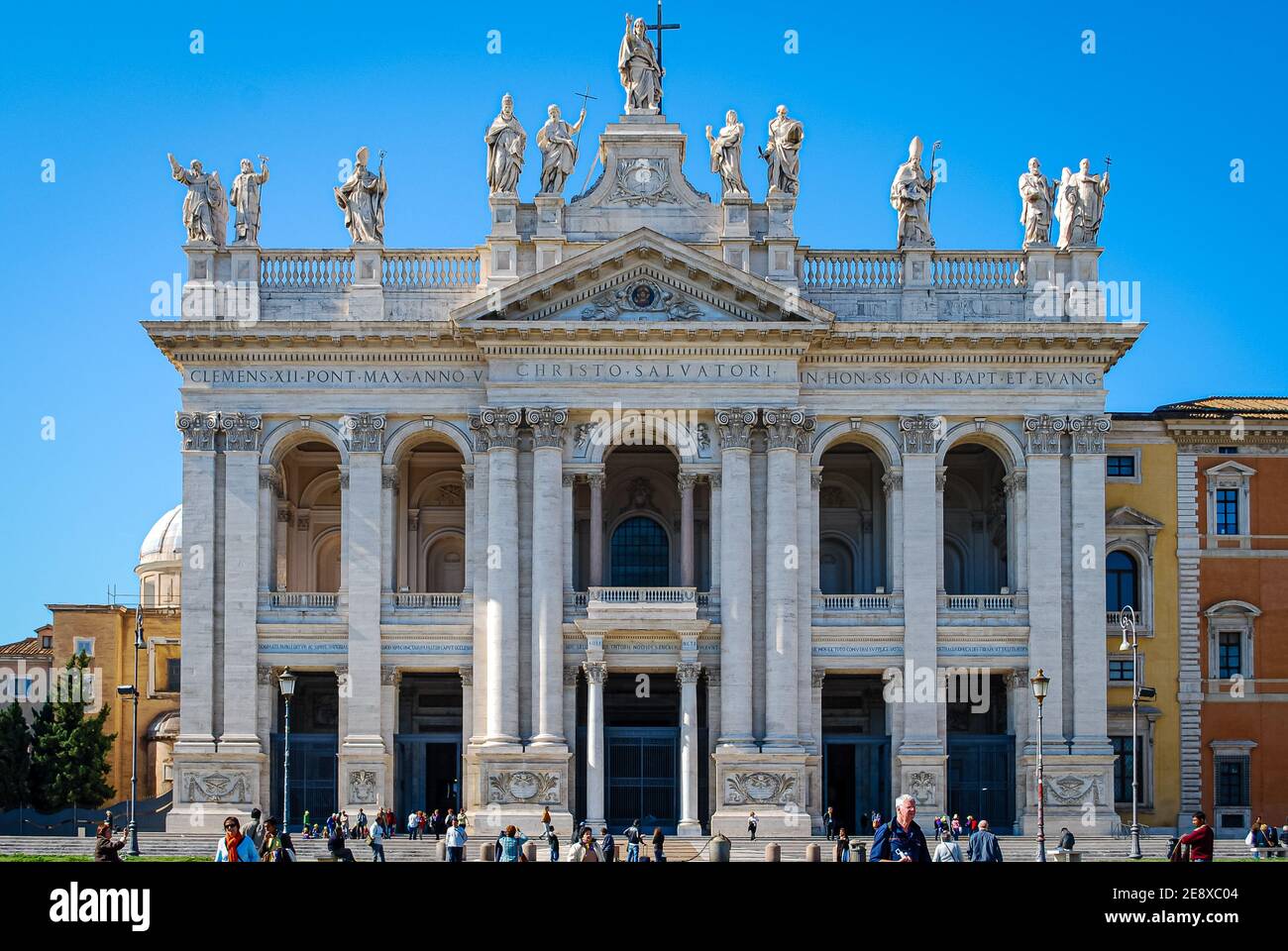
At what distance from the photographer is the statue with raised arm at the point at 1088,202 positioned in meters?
56.7

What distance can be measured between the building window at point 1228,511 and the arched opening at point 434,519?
2278 cm

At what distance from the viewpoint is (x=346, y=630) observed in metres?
55.4

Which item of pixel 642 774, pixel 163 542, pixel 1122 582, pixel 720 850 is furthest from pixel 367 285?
pixel 163 542

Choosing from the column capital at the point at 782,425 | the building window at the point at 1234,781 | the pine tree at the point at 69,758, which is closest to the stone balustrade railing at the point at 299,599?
the column capital at the point at 782,425

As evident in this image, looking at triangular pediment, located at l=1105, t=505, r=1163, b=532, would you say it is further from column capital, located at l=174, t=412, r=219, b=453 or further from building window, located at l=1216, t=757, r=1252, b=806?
column capital, located at l=174, t=412, r=219, b=453

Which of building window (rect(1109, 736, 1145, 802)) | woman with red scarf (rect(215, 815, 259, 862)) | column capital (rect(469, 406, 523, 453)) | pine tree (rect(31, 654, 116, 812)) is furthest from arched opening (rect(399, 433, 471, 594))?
woman with red scarf (rect(215, 815, 259, 862))

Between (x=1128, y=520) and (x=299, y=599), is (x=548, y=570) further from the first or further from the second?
(x=1128, y=520)

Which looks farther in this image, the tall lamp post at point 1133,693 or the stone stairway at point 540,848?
the tall lamp post at point 1133,693

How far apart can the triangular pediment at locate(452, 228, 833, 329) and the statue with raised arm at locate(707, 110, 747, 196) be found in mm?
2888

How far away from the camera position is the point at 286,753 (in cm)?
5041

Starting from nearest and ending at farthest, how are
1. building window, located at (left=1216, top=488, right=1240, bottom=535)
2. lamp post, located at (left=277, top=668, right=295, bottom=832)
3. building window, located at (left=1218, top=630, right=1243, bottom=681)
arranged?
lamp post, located at (left=277, top=668, right=295, bottom=832)
building window, located at (left=1218, top=630, right=1243, bottom=681)
building window, located at (left=1216, top=488, right=1240, bottom=535)

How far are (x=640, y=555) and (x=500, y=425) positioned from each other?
7149mm

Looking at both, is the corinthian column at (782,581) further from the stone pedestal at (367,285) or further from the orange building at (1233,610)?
the orange building at (1233,610)

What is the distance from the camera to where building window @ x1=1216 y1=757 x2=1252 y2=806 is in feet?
193
